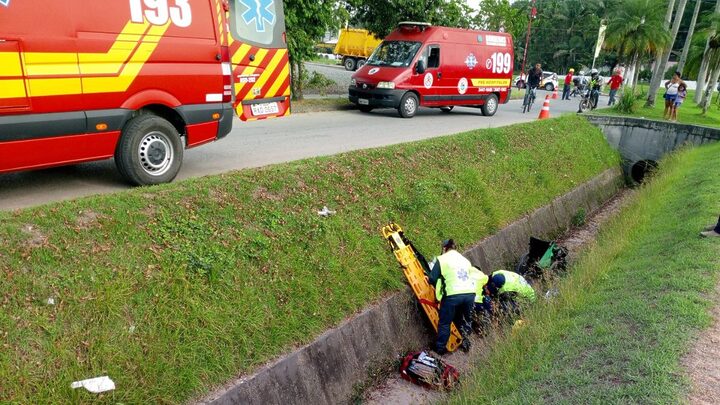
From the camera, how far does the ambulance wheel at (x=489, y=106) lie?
17006 millimetres

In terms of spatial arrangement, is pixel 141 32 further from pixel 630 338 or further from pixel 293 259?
pixel 630 338

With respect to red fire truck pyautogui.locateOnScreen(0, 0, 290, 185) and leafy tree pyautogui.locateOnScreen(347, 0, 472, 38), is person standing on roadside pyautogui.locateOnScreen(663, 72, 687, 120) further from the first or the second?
red fire truck pyautogui.locateOnScreen(0, 0, 290, 185)

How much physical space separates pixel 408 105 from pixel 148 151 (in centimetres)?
979

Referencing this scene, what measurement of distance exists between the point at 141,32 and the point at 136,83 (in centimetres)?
53

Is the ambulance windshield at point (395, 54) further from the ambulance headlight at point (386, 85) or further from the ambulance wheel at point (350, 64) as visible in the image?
the ambulance wheel at point (350, 64)

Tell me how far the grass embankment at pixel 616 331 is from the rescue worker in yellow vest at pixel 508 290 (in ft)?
1.62

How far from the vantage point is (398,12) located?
1745 centimetres

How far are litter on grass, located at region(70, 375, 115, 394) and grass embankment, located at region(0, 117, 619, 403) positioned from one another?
45mm

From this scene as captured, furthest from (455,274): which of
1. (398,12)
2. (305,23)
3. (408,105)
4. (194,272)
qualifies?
(398,12)

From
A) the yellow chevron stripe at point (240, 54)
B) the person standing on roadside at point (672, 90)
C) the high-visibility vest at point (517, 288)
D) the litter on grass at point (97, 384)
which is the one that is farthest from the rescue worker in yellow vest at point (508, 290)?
the person standing on roadside at point (672, 90)

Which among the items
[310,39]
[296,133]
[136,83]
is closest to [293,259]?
[136,83]

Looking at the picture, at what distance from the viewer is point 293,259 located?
524 cm

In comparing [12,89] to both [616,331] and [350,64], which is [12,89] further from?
[350,64]

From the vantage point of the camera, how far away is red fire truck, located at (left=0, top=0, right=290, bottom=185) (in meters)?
4.53
